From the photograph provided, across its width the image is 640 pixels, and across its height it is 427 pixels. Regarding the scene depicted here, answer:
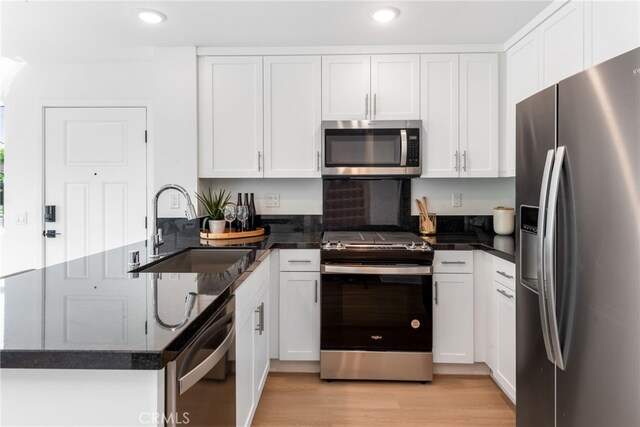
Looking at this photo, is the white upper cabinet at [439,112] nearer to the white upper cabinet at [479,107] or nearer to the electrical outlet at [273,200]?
the white upper cabinet at [479,107]

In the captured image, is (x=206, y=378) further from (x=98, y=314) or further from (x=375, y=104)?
(x=375, y=104)

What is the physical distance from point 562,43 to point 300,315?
7.02ft

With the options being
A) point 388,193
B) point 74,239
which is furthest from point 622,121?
point 74,239

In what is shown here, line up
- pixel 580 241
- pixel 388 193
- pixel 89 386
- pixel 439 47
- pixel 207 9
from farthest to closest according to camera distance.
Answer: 1. pixel 388 193
2. pixel 439 47
3. pixel 207 9
4. pixel 580 241
5. pixel 89 386

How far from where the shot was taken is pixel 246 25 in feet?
7.70

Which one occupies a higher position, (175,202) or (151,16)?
(151,16)

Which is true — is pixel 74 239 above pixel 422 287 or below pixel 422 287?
above

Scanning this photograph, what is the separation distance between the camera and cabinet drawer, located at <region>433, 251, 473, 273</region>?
2373 millimetres

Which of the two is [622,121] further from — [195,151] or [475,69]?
[195,151]

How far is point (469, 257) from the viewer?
2.37 metres

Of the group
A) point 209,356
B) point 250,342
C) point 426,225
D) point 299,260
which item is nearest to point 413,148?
point 426,225

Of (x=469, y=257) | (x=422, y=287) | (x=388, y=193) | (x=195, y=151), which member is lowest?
(x=422, y=287)

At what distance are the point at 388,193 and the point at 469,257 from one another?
0.85m

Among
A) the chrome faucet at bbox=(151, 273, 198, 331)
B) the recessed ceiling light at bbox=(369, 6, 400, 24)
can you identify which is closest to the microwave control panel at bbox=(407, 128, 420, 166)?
the recessed ceiling light at bbox=(369, 6, 400, 24)
